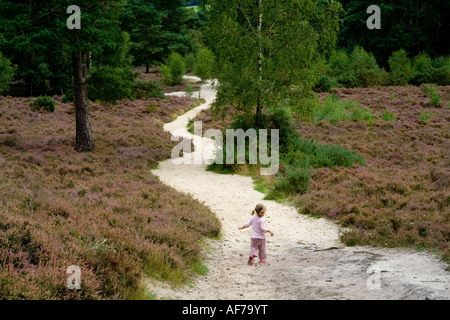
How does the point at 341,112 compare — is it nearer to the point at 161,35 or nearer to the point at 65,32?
the point at 65,32

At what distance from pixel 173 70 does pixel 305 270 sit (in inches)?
2102

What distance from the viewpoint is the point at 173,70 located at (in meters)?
58.1

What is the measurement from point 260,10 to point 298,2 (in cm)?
169

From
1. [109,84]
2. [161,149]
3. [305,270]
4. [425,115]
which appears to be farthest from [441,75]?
[305,270]

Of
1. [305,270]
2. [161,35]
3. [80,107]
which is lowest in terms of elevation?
[305,270]

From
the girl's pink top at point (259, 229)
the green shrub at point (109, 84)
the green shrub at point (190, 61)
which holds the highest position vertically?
the green shrub at point (190, 61)

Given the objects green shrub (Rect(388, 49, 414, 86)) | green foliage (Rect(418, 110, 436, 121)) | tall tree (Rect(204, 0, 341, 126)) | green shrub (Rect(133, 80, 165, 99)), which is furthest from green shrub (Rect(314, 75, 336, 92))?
tall tree (Rect(204, 0, 341, 126))

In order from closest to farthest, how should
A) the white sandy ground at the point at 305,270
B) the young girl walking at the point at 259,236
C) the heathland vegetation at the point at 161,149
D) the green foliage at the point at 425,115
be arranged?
the white sandy ground at the point at 305,270 → the heathland vegetation at the point at 161,149 → the young girl walking at the point at 259,236 → the green foliage at the point at 425,115

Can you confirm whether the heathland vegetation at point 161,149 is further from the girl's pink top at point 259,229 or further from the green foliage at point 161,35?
the green foliage at point 161,35

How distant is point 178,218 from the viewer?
954 cm

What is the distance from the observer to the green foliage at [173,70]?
5709 cm

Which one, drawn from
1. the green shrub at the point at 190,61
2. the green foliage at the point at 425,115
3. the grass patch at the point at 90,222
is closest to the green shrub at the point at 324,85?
the green foliage at the point at 425,115

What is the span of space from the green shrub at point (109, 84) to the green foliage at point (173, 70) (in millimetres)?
39152

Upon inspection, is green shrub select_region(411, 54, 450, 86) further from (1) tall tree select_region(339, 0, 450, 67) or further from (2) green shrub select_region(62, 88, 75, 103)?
(2) green shrub select_region(62, 88, 75, 103)
